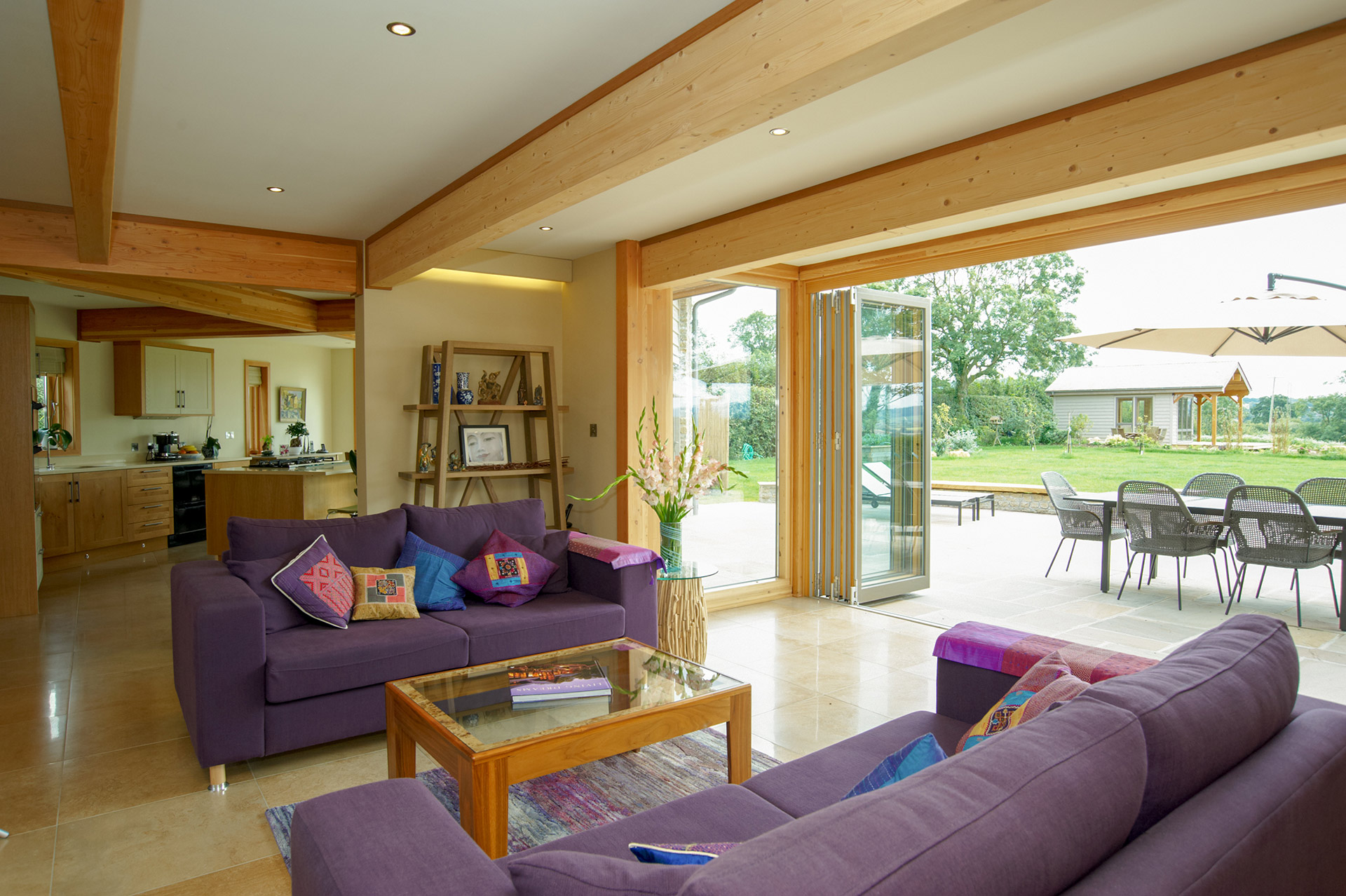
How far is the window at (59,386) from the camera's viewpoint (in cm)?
779

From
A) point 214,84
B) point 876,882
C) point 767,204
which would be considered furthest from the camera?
point 767,204

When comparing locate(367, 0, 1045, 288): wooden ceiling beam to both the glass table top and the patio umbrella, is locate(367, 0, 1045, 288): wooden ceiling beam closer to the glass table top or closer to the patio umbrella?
the glass table top

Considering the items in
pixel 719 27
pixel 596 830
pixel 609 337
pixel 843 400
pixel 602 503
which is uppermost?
pixel 719 27

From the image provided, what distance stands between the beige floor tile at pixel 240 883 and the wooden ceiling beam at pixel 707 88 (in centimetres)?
253

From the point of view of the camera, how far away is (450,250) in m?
4.16

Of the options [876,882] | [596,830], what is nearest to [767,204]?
[596,830]

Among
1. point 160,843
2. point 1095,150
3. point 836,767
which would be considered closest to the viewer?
point 836,767

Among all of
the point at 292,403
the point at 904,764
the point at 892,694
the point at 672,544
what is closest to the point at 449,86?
the point at 672,544

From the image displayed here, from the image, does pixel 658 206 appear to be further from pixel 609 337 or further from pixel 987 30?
pixel 987 30

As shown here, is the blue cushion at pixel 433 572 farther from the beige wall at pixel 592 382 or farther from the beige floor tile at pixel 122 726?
the beige wall at pixel 592 382

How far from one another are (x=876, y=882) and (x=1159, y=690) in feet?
2.52

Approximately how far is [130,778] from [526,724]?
180 cm

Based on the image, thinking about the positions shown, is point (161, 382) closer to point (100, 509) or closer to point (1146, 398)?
point (100, 509)

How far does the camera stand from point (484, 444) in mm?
5695
